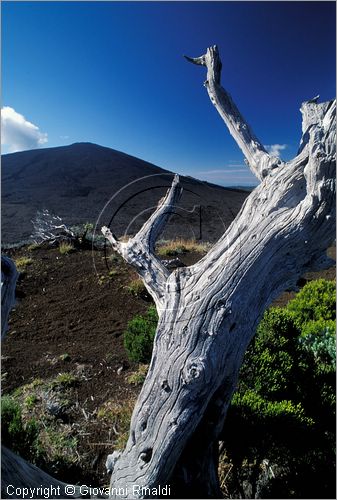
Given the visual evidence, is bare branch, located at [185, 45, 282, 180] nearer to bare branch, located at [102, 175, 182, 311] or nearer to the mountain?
bare branch, located at [102, 175, 182, 311]

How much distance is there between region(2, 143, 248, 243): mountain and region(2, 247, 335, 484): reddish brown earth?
2.46 m

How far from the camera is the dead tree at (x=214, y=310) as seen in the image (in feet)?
8.06

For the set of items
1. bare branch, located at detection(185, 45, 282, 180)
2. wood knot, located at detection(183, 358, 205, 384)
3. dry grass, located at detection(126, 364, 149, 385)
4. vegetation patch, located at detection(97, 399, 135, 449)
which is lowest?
vegetation patch, located at detection(97, 399, 135, 449)

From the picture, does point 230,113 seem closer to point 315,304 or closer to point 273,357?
point 273,357

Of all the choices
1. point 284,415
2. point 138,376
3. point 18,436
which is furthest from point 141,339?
point 284,415

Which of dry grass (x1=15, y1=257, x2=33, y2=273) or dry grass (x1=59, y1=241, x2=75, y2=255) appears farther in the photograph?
dry grass (x1=59, y1=241, x2=75, y2=255)

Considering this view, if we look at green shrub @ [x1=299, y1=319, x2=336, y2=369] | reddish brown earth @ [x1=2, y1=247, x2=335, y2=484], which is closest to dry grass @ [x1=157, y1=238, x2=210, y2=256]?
reddish brown earth @ [x1=2, y1=247, x2=335, y2=484]

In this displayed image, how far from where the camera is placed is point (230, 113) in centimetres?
381

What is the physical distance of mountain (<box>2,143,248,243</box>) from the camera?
1554 centimetres

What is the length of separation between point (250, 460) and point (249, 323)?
136 cm

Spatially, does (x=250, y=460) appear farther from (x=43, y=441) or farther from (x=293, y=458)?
(x=43, y=441)

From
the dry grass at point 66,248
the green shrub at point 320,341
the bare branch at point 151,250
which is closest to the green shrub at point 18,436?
the bare branch at point 151,250

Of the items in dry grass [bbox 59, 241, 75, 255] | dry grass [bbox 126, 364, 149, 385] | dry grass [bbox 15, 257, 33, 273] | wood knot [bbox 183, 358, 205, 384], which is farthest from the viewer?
dry grass [bbox 59, 241, 75, 255]

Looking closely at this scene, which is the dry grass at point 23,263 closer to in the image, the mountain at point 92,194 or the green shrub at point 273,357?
the mountain at point 92,194
